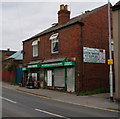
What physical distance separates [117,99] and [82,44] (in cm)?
690

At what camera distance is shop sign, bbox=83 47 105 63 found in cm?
1872

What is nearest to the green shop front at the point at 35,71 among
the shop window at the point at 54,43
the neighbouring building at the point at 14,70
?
the shop window at the point at 54,43

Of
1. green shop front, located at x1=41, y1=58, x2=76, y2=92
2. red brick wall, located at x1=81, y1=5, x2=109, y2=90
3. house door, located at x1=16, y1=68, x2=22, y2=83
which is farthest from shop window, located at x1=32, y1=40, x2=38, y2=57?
red brick wall, located at x1=81, y1=5, x2=109, y2=90

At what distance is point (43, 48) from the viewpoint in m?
23.7

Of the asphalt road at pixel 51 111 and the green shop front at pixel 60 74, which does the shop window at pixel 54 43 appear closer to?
the green shop front at pixel 60 74

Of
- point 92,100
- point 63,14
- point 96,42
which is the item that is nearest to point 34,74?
point 63,14

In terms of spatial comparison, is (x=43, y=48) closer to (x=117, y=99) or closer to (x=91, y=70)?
(x=91, y=70)

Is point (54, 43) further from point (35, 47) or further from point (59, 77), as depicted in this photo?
point (35, 47)

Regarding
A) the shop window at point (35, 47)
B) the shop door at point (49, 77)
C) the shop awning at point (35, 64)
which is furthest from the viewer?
the shop window at point (35, 47)

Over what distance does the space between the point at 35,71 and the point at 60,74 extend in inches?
222

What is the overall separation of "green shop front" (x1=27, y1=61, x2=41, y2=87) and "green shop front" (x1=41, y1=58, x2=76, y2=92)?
4.73ft

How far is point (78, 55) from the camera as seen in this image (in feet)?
60.0

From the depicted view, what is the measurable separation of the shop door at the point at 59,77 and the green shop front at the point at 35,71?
3.24 m

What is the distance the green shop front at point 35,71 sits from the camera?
23.7 m
